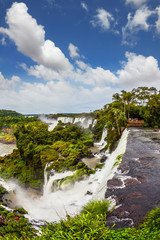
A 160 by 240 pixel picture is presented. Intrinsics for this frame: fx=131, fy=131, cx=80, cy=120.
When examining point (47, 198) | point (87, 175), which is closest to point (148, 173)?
point (87, 175)

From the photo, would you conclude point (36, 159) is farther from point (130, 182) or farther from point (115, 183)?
point (130, 182)

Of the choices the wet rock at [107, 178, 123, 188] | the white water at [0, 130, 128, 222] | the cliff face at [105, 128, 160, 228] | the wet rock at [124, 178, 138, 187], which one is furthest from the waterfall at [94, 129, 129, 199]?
the wet rock at [124, 178, 138, 187]

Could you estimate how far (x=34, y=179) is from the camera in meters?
17.5

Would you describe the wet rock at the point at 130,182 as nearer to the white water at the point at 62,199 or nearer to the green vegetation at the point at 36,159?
the white water at the point at 62,199

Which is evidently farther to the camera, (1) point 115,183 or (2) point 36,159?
(2) point 36,159

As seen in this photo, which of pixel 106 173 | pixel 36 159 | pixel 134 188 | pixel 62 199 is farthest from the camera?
pixel 36 159

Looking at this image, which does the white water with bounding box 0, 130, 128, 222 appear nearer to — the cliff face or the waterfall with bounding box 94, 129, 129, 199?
the waterfall with bounding box 94, 129, 129, 199

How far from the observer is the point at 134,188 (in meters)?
7.18

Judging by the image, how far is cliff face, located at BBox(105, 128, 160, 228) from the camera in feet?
17.1

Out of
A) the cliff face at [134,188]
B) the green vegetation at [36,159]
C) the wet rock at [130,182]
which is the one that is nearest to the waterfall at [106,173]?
the cliff face at [134,188]

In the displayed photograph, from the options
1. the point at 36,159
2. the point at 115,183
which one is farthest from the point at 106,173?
the point at 36,159

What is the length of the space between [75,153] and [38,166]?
569cm

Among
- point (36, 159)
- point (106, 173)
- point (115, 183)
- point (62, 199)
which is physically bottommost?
point (62, 199)

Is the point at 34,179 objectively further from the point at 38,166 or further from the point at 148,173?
the point at 148,173
